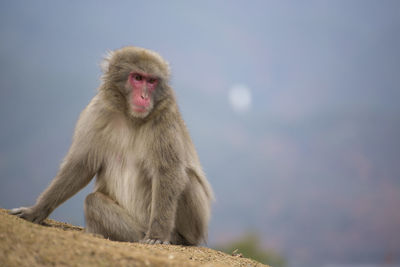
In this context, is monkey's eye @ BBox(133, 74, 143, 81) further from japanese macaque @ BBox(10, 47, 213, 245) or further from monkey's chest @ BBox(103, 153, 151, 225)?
monkey's chest @ BBox(103, 153, 151, 225)

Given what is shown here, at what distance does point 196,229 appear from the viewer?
6809 mm

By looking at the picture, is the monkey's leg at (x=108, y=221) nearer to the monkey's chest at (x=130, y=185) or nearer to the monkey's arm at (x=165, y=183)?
the monkey's chest at (x=130, y=185)

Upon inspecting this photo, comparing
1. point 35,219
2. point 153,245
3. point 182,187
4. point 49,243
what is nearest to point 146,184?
point 182,187

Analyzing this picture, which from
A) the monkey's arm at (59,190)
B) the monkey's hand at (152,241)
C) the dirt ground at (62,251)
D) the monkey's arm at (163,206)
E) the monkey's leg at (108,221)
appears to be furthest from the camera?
the monkey's arm at (59,190)

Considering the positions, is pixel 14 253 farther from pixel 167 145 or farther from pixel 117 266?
pixel 167 145

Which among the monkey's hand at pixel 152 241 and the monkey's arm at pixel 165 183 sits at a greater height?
the monkey's arm at pixel 165 183

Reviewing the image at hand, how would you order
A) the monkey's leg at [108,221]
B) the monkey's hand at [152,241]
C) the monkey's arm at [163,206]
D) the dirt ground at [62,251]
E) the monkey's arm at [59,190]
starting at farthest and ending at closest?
the monkey's arm at [59,190]
the monkey's leg at [108,221]
the monkey's arm at [163,206]
the monkey's hand at [152,241]
the dirt ground at [62,251]

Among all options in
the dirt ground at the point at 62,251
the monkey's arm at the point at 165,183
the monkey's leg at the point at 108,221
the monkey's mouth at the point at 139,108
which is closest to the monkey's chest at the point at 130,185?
the monkey's leg at the point at 108,221

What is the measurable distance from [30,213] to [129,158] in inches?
56.9

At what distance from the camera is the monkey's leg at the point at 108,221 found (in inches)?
244

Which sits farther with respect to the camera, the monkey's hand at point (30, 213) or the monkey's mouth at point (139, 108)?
the monkey's hand at point (30, 213)

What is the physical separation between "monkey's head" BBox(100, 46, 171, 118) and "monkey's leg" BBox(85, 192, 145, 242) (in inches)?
47.9

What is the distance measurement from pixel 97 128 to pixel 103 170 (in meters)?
0.58

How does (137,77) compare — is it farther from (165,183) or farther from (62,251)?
(62,251)
